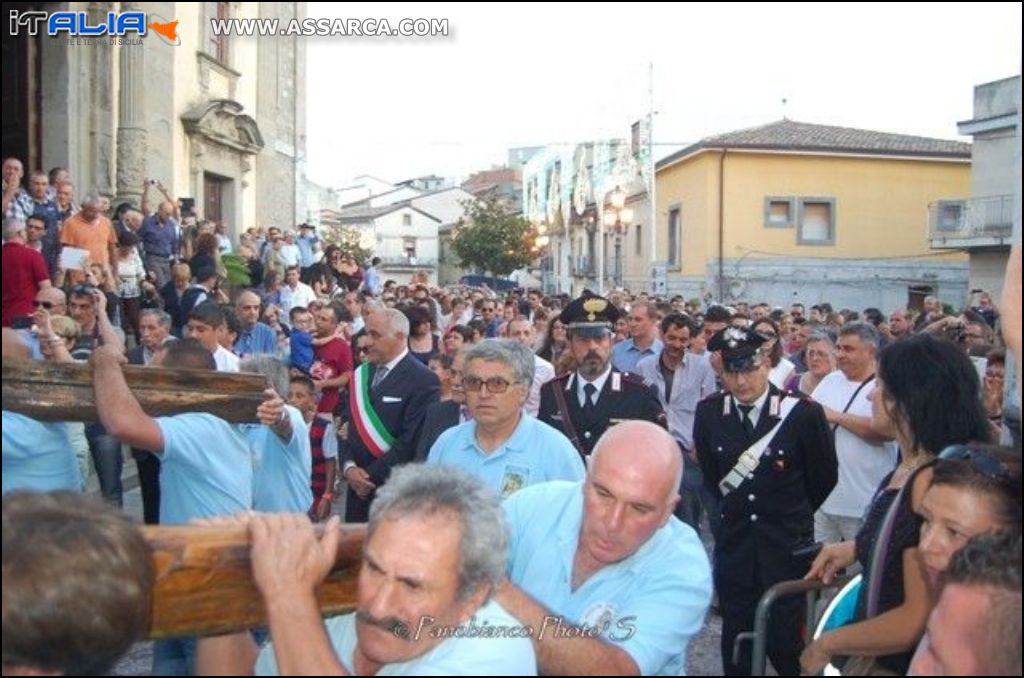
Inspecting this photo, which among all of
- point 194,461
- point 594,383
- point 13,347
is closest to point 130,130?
point 594,383

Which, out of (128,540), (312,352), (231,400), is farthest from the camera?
(312,352)

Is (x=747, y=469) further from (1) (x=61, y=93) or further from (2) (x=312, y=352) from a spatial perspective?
(1) (x=61, y=93)

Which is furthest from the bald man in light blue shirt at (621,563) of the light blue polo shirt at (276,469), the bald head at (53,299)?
the bald head at (53,299)

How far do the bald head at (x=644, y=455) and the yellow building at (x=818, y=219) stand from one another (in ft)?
108

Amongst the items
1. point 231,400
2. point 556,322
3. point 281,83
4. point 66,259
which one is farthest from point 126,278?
point 281,83

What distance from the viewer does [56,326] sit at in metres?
5.87

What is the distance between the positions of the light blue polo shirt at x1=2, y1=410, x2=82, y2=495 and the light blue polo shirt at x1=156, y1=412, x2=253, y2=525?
37cm

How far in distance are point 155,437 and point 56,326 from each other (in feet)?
9.93

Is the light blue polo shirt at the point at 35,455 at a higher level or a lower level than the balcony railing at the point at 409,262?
lower

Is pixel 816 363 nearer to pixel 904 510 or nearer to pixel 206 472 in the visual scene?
pixel 904 510

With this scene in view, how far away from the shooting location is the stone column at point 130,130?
1476 centimetres

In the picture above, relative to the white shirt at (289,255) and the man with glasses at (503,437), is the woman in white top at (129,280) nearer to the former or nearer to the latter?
the white shirt at (289,255)

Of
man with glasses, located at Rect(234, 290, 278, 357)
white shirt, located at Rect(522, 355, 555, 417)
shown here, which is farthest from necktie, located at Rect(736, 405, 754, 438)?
man with glasses, located at Rect(234, 290, 278, 357)

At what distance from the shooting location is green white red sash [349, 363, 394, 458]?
5902mm
